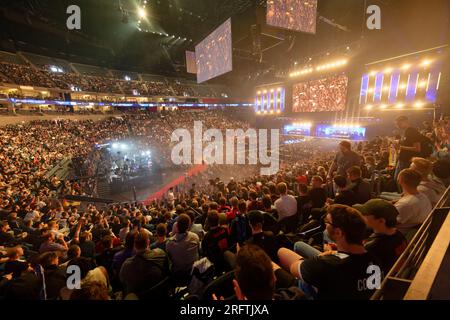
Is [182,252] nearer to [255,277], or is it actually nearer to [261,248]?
[261,248]

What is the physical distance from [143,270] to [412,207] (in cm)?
323

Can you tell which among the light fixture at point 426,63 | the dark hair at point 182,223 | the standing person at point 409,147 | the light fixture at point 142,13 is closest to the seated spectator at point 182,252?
the dark hair at point 182,223

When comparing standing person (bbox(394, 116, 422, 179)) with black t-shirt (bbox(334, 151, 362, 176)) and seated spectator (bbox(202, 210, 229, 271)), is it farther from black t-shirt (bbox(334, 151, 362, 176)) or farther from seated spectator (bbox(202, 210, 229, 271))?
seated spectator (bbox(202, 210, 229, 271))

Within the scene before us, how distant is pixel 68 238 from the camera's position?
639cm

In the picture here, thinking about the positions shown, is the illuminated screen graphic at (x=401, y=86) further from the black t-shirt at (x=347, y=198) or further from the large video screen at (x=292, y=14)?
the black t-shirt at (x=347, y=198)

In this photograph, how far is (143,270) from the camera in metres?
2.56

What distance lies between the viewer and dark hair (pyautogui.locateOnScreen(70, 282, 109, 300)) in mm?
1739

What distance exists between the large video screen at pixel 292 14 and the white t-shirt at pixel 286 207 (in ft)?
21.1

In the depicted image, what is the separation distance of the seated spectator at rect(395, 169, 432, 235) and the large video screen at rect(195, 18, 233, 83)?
8.32m

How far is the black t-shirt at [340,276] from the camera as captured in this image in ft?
5.13

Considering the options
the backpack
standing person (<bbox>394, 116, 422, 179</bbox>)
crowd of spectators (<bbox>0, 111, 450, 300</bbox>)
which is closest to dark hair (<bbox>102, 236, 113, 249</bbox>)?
crowd of spectators (<bbox>0, 111, 450, 300</bbox>)
